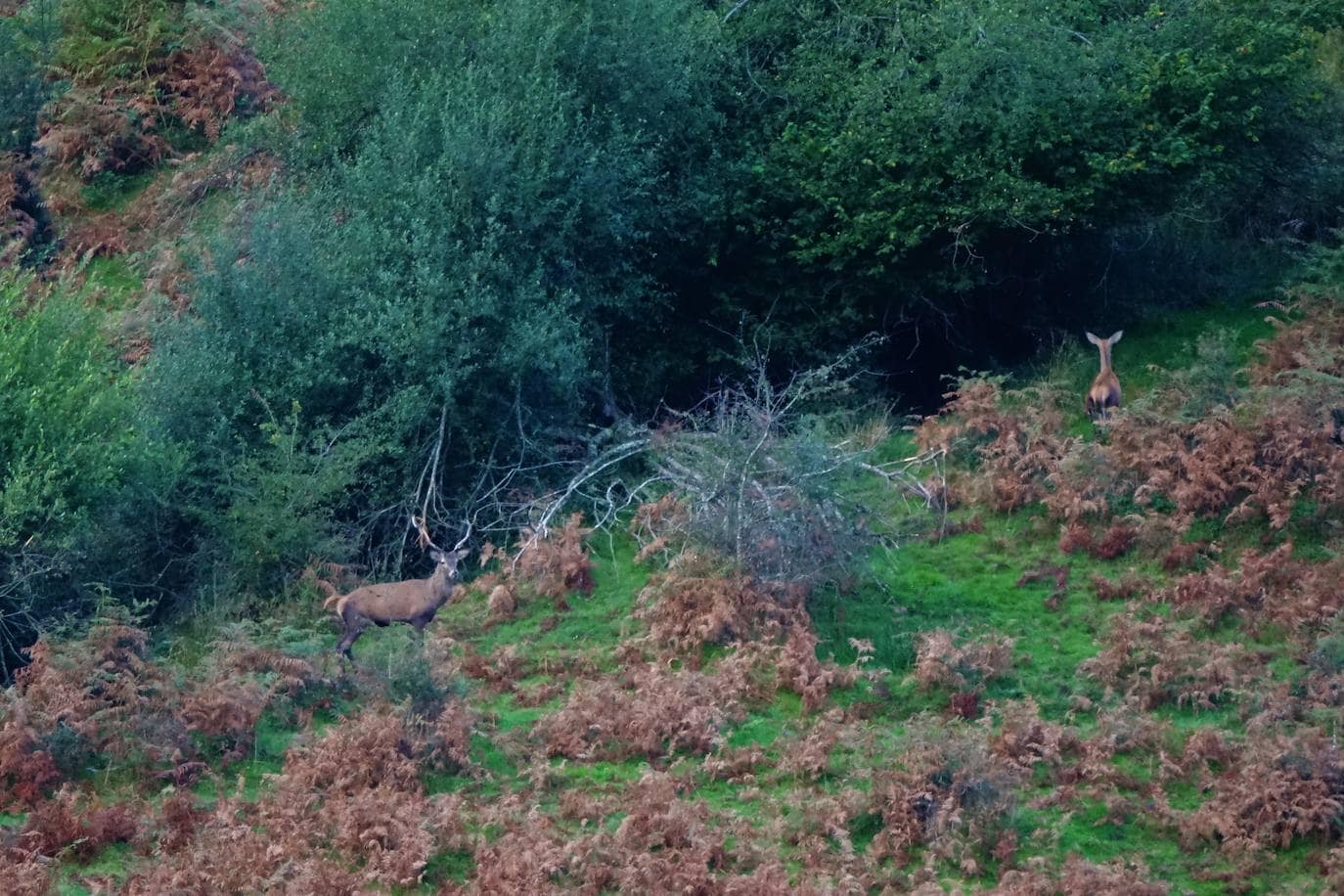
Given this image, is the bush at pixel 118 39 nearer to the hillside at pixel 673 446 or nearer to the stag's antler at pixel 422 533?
the hillside at pixel 673 446

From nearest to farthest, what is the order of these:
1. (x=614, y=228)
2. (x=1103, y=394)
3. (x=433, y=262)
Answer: (x=433, y=262), (x=1103, y=394), (x=614, y=228)

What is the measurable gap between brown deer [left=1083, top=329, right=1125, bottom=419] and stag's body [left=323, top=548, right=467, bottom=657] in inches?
282

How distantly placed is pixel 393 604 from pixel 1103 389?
784 cm

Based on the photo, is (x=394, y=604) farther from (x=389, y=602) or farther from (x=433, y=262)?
(x=433, y=262)

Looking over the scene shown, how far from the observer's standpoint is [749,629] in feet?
42.8

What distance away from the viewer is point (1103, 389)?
1648 centimetres

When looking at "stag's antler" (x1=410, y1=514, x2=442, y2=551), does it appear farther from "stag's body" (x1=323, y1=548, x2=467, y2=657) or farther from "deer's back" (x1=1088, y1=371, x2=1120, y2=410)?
"deer's back" (x1=1088, y1=371, x2=1120, y2=410)

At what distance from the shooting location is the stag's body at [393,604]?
13367 mm

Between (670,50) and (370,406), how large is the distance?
573 cm

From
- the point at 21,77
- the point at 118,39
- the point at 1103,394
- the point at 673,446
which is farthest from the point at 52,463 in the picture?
the point at 118,39

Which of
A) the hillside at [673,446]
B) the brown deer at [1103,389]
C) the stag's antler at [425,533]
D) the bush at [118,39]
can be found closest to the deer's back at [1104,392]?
the brown deer at [1103,389]

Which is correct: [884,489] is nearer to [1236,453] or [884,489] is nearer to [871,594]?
[871,594]

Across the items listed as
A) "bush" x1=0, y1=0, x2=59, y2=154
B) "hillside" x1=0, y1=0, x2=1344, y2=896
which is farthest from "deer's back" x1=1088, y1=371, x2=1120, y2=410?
"bush" x1=0, y1=0, x2=59, y2=154

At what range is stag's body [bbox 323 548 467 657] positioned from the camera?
1337cm
